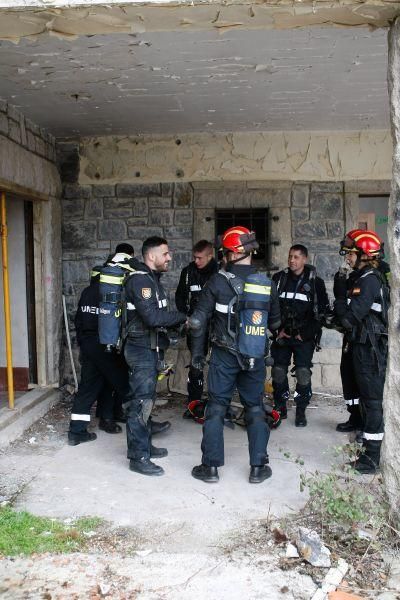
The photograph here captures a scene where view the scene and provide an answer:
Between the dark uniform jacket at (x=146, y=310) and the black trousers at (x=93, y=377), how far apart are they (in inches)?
28.7

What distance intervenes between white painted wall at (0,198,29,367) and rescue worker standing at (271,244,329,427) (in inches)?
120

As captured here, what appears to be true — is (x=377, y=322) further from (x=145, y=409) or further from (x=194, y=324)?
(x=145, y=409)

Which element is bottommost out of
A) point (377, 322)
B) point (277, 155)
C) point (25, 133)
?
point (377, 322)

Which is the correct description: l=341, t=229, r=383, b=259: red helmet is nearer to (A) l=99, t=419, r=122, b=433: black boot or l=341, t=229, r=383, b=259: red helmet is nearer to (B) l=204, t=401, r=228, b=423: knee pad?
(B) l=204, t=401, r=228, b=423: knee pad

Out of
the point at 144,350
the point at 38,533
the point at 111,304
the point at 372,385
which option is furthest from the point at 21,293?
the point at 372,385

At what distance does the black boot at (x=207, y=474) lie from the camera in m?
4.30

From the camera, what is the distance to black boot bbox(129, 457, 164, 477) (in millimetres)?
4445

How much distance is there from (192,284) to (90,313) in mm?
1374

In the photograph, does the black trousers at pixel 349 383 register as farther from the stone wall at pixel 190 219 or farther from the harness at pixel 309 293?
the stone wall at pixel 190 219

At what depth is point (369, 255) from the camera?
15.5ft

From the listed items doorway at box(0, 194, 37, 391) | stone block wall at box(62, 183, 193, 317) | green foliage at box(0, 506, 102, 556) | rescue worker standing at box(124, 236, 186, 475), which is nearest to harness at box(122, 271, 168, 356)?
rescue worker standing at box(124, 236, 186, 475)

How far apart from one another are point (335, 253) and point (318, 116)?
1628 mm

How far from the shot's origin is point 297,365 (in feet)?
18.8

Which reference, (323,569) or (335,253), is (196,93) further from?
(323,569)
